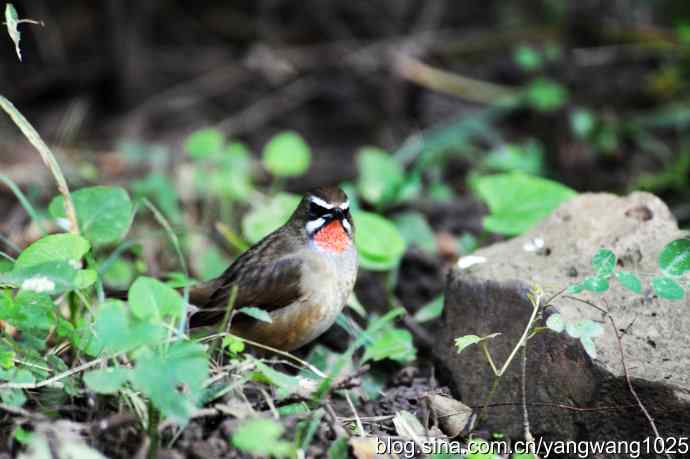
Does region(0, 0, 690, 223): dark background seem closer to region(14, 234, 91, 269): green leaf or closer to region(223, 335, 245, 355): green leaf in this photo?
region(14, 234, 91, 269): green leaf

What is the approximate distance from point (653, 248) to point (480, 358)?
952 mm

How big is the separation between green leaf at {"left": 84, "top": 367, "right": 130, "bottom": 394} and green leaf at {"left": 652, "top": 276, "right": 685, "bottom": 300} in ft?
6.25

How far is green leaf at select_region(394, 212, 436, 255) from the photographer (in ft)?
19.3

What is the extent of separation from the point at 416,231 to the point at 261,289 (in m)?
1.90

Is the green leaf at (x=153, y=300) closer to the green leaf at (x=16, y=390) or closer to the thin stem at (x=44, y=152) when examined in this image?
the green leaf at (x=16, y=390)

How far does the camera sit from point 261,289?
4.32 meters

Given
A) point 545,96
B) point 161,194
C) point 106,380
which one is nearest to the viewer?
point 106,380

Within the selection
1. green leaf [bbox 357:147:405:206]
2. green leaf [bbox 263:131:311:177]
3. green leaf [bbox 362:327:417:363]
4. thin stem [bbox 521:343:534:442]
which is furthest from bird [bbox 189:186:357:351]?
green leaf [bbox 263:131:311:177]

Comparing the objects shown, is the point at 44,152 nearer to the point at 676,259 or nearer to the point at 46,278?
the point at 46,278

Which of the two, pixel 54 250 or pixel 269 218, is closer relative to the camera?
pixel 54 250

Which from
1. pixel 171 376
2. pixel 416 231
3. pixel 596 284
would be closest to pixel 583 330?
pixel 596 284

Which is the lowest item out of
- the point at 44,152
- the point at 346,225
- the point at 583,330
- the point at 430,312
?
the point at 430,312

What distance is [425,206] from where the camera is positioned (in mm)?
6773

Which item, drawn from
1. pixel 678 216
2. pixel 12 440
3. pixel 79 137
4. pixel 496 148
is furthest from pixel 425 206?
pixel 12 440
